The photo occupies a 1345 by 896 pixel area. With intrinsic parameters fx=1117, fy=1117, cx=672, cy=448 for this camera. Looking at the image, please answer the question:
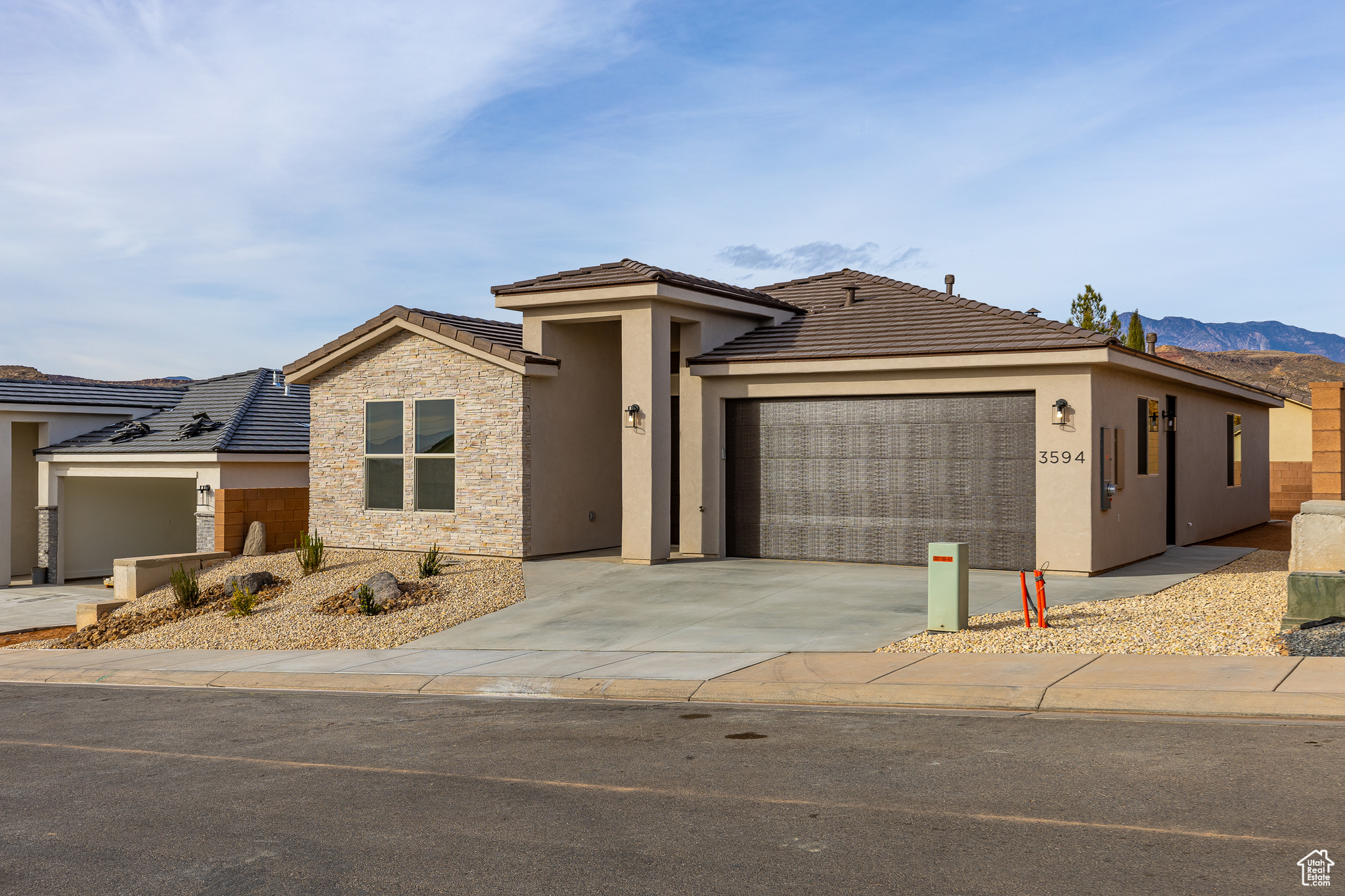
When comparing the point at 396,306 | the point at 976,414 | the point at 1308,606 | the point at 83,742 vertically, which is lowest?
the point at 83,742

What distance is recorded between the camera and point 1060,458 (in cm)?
1591

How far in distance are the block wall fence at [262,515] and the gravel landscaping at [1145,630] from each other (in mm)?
14590

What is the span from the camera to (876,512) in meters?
17.3

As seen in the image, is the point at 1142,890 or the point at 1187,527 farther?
the point at 1187,527

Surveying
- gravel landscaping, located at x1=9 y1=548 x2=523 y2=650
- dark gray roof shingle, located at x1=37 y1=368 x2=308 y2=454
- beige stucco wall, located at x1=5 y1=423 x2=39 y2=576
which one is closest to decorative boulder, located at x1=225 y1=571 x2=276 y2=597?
gravel landscaping, located at x1=9 y1=548 x2=523 y2=650

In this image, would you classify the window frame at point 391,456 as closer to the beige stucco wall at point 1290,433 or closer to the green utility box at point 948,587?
the green utility box at point 948,587

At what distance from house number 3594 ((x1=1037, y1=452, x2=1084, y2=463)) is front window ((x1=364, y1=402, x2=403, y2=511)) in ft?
35.4

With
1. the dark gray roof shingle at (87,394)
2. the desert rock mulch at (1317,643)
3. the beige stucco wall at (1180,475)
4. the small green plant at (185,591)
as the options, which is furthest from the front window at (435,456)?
the dark gray roof shingle at (87,394)

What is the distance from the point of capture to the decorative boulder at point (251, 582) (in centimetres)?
1761

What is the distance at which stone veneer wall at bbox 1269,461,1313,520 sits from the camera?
32.3m

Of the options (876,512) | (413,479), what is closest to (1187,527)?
(876,512)

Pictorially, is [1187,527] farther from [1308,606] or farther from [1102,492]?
[1308,606]

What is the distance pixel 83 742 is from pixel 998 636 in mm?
8538
